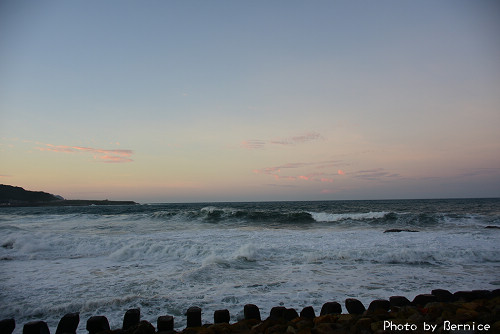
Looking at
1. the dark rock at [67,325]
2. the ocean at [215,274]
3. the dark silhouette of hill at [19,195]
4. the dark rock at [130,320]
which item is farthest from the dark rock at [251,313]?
the dark silhouette of hill at [19,195]

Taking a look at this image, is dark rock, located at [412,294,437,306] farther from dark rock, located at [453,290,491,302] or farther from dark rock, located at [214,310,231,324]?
dark rock, located at [214,310,231,324]

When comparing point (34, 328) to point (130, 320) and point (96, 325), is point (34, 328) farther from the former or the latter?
point (130, 320)

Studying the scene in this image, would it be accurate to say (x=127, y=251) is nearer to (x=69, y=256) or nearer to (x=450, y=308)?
(x=69, y=256)

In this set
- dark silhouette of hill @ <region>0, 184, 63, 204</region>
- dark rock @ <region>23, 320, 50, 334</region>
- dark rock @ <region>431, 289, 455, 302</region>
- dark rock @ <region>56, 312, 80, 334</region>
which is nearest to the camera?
dark rock @ <region>23, 320, 50, 334</region>

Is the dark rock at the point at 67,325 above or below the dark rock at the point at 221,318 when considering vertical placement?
above

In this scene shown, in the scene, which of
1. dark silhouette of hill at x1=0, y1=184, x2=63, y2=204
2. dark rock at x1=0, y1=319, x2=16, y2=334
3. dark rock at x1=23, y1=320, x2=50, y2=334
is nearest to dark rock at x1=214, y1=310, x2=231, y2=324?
dark rock at x1=23, y1=320, x2=50, y2=334

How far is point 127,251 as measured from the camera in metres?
9.53

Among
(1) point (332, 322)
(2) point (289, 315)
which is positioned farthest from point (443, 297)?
(2) point (289, 315)

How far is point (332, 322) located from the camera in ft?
10.3

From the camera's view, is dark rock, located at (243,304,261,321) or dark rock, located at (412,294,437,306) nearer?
dark rock, located at (243,304,261,321)

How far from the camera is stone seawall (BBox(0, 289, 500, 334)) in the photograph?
9.57 ft

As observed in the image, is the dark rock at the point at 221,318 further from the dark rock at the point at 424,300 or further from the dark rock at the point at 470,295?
the dark rock at the point at 470,295

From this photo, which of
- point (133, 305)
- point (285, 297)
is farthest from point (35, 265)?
point (285, 297)

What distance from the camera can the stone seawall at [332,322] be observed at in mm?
2918
